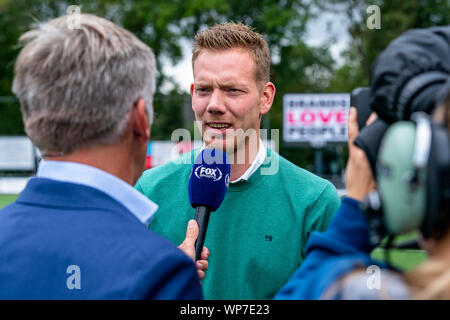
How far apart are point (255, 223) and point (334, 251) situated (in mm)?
1208

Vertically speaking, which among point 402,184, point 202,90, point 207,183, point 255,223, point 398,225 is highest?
point 202,90

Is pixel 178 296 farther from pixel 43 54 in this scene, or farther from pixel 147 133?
pixel 43 54

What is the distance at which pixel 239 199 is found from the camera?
8.89ft

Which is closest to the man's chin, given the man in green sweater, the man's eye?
the man in green sweater

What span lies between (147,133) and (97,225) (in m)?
0.38

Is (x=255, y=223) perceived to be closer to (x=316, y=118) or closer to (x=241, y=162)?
(x=241, y=162)

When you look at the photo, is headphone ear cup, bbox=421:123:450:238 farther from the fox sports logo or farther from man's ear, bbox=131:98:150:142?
the fox sports logo

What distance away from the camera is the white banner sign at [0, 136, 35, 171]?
22500 millimetres

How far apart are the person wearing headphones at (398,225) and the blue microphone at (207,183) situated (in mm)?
861

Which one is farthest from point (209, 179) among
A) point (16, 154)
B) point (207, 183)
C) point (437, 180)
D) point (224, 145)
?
point (16, 154)

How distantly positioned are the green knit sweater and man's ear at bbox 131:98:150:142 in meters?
1.03

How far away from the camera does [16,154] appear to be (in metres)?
22.6
